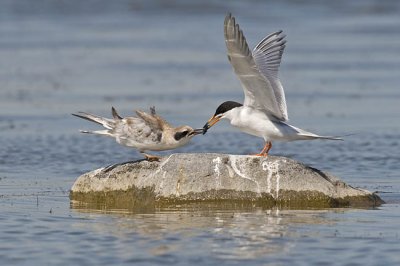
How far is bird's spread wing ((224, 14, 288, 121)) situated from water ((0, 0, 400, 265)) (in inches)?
46.4

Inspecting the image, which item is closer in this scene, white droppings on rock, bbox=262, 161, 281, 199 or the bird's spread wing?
the bird's spread wing

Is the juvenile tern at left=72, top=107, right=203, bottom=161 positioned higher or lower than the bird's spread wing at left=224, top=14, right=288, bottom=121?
lower

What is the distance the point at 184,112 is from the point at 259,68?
17.6 ft

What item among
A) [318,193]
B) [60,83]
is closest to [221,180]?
[318,193]

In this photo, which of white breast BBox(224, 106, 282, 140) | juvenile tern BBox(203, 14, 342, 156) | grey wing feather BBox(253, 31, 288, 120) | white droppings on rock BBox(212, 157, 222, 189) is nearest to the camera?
juvenile tern BBox(203, 14, 342, 156)

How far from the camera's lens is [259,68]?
10.5m

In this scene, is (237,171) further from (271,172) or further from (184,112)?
(184,112)

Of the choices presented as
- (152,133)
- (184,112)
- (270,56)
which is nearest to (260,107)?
(270,56)

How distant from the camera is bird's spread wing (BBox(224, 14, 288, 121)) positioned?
9.66m

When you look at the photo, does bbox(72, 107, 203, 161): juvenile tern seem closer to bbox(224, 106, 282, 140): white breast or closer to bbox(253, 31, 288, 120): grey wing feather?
bbox(224, 106, 282, 140): white breast

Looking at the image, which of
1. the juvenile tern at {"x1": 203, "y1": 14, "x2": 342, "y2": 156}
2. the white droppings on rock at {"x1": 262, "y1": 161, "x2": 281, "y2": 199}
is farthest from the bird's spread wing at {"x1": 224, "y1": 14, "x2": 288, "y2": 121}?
the white droppings on rock at {"x1": 262, "y1": 161, "x2": 281, "y2": 199}

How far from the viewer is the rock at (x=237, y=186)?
9.98m

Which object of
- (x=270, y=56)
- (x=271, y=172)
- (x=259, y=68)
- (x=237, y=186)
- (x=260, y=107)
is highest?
(x=270, y=56)

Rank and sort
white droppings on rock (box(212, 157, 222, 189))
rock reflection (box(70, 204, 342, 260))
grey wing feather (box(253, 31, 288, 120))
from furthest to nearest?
grey wing feather (box(253, 31, 288, 120)), white droppings on rock (box(212, 157, 222, 189)), rock reflection (box(70, 204, 342, 260))
